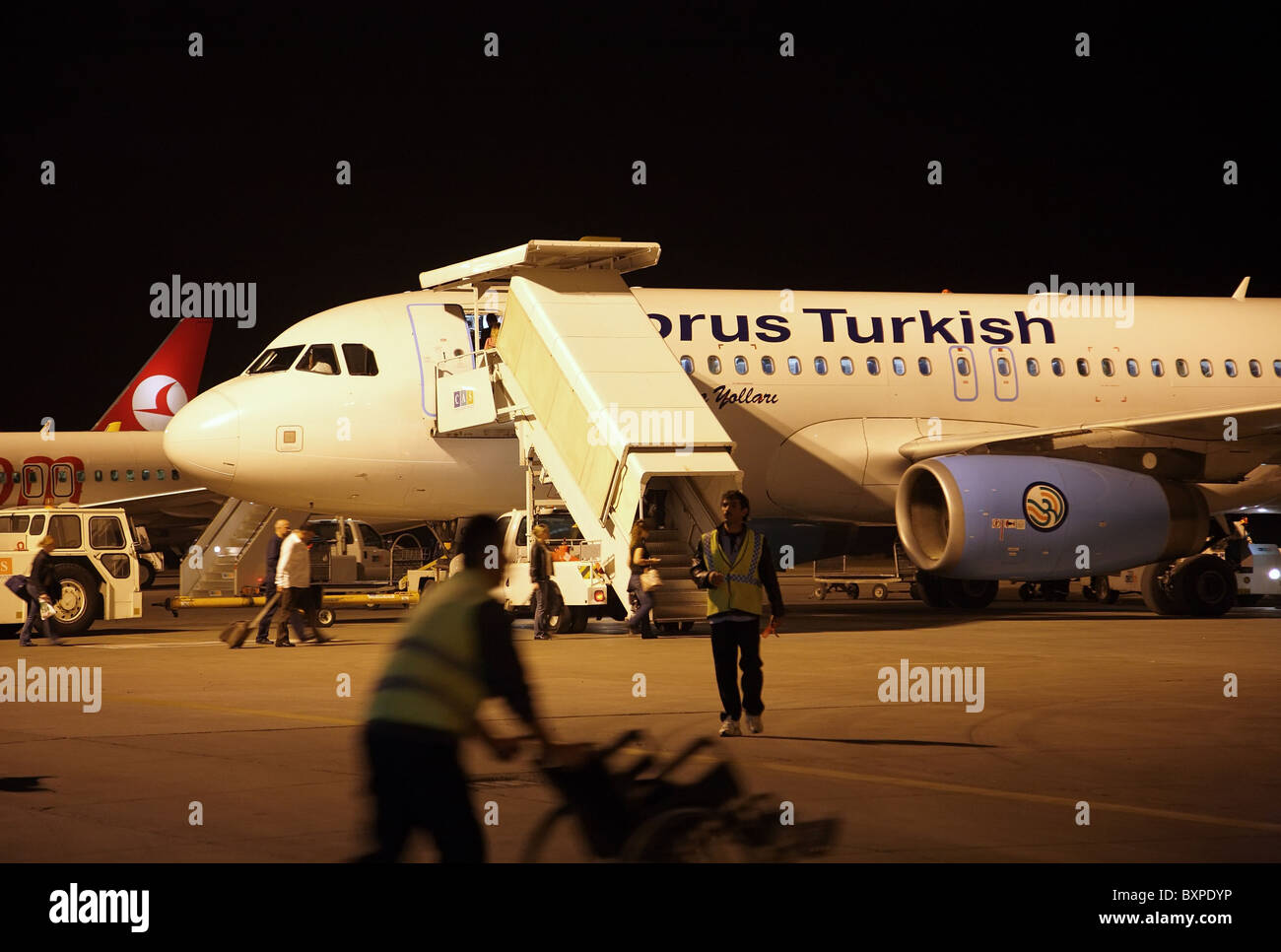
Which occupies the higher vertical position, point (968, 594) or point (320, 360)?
point (320, 360)

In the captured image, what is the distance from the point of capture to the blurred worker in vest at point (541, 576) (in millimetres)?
18312

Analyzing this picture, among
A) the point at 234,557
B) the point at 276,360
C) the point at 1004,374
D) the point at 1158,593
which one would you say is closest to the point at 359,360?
the point at 276,360

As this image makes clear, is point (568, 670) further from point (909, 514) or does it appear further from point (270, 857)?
point (270, 857)

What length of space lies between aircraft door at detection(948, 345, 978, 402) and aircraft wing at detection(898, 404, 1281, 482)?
80 cm

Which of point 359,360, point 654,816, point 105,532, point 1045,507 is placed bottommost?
point 654,816

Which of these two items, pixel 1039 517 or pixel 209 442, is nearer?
pixel 1039 517

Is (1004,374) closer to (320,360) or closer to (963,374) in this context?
(963,374)

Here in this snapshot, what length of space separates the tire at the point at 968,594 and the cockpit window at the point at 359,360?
10.2 m

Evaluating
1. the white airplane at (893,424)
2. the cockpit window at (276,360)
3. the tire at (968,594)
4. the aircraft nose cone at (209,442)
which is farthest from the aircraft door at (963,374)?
the aircraft nose cone at (209,442)

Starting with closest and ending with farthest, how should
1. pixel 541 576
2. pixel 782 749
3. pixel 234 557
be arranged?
1. pixel 782 749
2. pixel 541 576
3. pixel 234 557

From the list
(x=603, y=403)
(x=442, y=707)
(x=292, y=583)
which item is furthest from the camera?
(x=292, y=583)

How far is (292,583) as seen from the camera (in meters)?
18.1

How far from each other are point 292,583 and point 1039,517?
346 inches

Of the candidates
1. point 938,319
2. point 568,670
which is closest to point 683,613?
point 568,670
